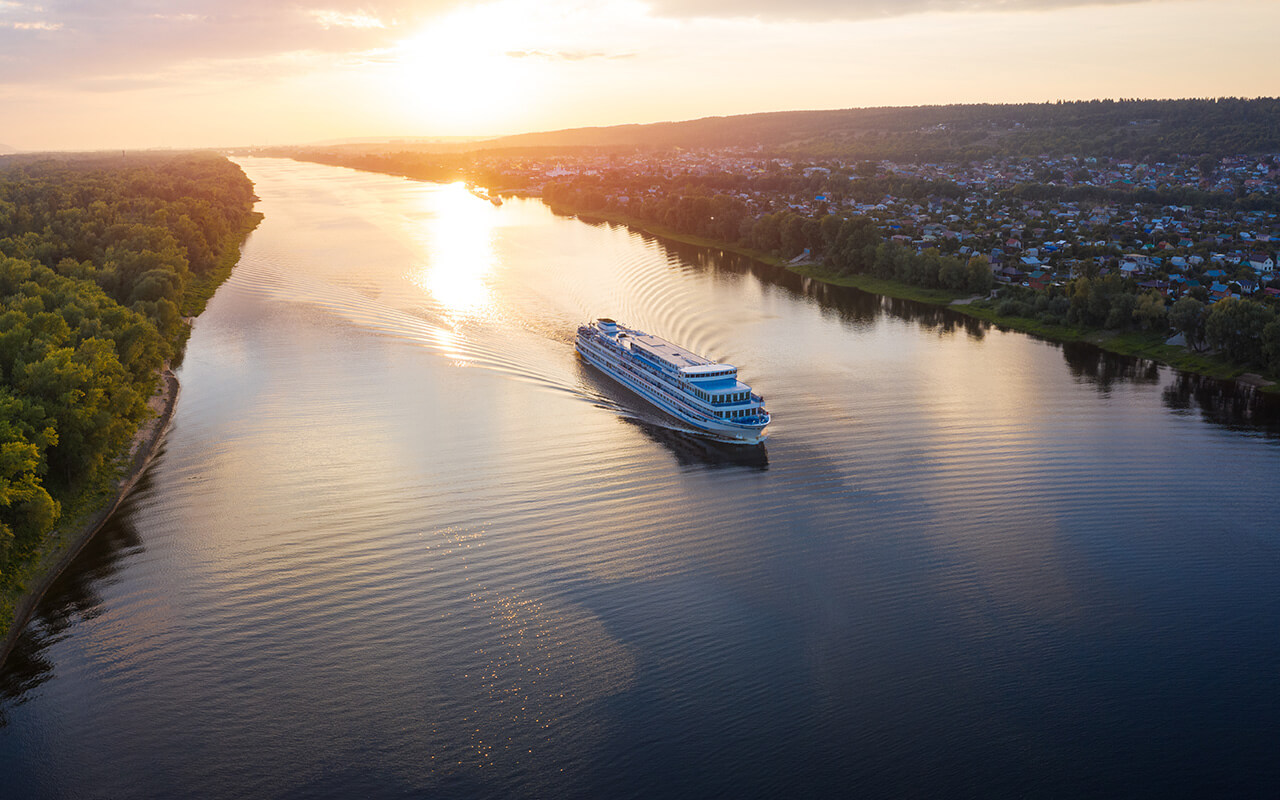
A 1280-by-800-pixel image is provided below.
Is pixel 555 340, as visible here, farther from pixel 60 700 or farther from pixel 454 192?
pixel 454 192

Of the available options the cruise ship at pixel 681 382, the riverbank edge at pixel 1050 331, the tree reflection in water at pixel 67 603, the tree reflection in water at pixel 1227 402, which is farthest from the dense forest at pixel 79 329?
the riverbank edge at pixel 1050 331

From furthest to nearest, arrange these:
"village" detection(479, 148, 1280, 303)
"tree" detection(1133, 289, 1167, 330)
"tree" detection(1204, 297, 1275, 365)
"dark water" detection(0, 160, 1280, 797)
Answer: "village" detection(479, 148, 1280, 303) < "tree" detection(1133, 289, 1167, 330) < "tree" detection(1204, 297, 1275, 365) < "dark water" detection(0, 160, 1280, 797)

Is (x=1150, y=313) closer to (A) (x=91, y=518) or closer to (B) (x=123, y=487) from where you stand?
(B) (x=123, y=487)

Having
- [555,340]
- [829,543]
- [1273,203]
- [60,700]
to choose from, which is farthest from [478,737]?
[1273,203]

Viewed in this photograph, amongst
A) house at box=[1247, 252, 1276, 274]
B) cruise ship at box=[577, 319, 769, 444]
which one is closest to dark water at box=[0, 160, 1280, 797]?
cruise ship at box=[577, 319, 769, 444]

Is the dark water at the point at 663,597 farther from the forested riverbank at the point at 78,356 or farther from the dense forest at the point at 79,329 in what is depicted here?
the dense forest at the point at 79,329

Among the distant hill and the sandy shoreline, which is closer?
the sandy shoreline

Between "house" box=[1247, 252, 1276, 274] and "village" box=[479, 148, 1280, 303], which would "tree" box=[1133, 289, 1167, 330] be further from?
"house" box=[1247, 252, 1276, 274]
